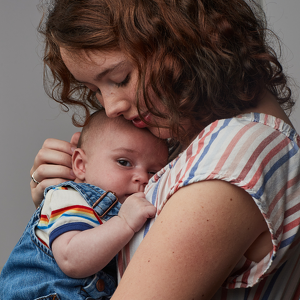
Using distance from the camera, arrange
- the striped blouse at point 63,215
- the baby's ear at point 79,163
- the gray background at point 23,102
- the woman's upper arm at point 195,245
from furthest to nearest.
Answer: the gray background at point 23,102 → the baby's ear at point 79,163 → the striped blouse at point 63,215 → the woman's upper arm at point 195,245

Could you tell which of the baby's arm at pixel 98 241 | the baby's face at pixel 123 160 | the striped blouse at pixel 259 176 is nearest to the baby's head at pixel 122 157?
the baby's face at pixel 123 160

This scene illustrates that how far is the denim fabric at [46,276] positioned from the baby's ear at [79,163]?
0.19 meters

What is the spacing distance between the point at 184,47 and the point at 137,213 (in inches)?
16.5

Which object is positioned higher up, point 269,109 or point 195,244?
point 269,109

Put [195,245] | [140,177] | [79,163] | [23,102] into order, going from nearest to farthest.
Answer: [195,245] → [140,177] → [79,163] → [23,102]

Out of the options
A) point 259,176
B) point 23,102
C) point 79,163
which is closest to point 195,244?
point 259,176

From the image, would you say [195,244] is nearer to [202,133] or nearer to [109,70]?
[202,133]

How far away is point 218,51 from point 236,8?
160 mm

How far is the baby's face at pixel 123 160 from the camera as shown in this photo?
42.9 inches

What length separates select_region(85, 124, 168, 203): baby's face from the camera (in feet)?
3.58

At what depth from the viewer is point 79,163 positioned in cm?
123

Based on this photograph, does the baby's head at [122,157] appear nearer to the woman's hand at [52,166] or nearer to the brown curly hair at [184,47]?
the woman's hand at [52,166]

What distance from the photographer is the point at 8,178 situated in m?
2.08

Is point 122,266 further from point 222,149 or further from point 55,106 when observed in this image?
point 55,106
